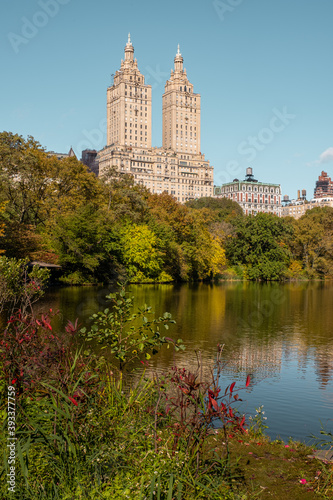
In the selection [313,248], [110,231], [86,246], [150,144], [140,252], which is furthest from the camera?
[150,144]

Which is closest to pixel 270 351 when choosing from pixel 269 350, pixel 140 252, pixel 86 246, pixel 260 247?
pixel 269 350

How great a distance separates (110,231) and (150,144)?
454ft

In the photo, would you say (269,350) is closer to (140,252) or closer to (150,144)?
(140,252)

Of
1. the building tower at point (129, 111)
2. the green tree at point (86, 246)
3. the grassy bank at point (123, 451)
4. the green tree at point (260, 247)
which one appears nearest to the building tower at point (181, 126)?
the building tower at point (129, 111)

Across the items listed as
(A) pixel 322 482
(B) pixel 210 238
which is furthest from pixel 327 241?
(A) pixel 322 482

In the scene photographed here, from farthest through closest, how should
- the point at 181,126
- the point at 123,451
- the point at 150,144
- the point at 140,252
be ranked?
1. the point at 181,126
2. the point at 150,144
3. the point at 140,252
4. the point at 123,451

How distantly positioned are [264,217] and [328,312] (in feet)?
157

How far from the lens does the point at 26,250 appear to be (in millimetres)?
39656

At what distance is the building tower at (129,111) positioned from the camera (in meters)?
183

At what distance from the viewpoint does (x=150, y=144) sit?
186 meters

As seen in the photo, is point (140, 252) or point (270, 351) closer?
point (270, 351)

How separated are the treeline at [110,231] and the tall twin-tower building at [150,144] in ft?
317

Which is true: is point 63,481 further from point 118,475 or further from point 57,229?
point 57,229

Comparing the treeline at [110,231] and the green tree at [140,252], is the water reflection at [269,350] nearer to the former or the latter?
the treeline at [110,231]
